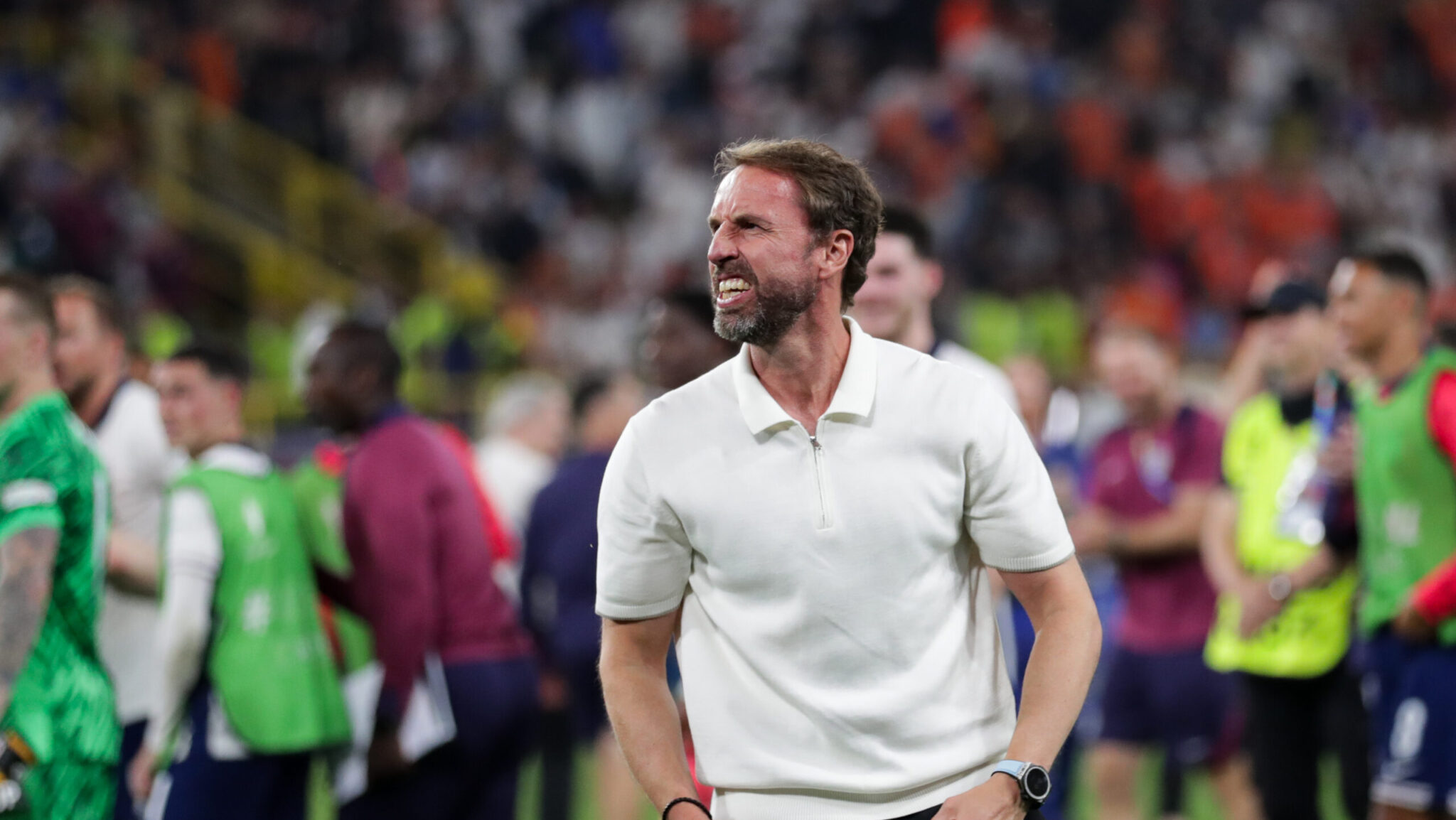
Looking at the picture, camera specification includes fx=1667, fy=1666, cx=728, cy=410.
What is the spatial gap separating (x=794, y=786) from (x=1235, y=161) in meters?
16.2

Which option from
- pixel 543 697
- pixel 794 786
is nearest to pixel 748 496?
pixel 794 786

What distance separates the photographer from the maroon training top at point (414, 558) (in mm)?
5188

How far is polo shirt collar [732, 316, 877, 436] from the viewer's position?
3164 mm

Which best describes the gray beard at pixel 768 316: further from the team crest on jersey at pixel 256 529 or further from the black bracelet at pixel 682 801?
the team crest on jersey at pixel 256 529

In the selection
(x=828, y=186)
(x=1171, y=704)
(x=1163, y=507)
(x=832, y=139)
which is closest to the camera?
(x=828, y=186)

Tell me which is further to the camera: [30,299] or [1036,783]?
[30,299]

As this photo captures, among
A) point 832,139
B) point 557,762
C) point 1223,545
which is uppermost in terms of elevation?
point 832,139

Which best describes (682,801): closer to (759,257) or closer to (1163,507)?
(759,257)

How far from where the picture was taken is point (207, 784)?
499 centimetres

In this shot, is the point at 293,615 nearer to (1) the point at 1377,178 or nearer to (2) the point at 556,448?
(2) the point at 556,448

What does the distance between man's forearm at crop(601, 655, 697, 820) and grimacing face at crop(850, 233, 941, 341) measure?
6.09 ft

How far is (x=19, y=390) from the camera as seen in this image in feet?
13.6

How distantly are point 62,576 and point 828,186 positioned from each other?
2137 mm

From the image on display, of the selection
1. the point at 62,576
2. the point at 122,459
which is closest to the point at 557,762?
the point at 122,459
